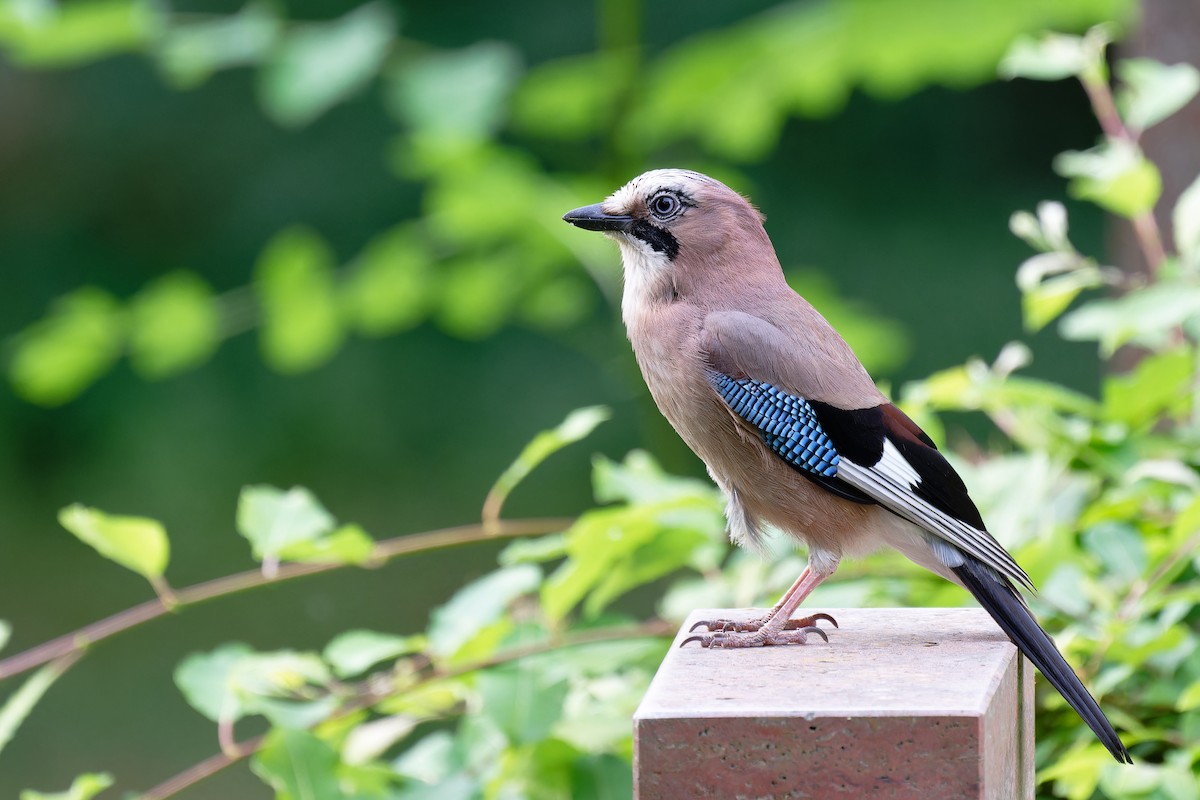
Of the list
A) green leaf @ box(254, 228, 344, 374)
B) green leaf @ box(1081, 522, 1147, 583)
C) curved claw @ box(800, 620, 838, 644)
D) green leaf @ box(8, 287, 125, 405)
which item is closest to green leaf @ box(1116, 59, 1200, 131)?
green leaf @ box(1081, 522, 1147, 583)

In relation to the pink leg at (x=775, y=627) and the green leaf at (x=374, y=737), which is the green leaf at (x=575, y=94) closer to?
the green leaf at (x=374, y=737)

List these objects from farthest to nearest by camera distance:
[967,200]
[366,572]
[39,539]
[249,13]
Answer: [967,200] → [39,539] → [366,572] → [249,13]

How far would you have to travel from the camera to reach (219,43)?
10.2 feet

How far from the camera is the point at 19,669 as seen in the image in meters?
2.21

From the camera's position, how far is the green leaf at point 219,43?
3039mm

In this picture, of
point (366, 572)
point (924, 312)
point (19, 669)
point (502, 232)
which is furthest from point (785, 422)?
point (924, 312)

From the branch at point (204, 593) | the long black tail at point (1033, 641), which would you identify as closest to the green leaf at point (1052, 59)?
the long black tail at point (1033, 641)

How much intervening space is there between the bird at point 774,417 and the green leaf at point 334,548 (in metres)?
0.47

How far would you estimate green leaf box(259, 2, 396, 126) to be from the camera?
2.93 m

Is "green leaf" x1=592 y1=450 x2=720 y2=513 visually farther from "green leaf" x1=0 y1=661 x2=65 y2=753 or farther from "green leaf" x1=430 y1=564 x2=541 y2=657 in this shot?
"green leaf" x1=0 y1=661 x2=65 y2=753

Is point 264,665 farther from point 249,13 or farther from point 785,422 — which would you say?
point 249,13

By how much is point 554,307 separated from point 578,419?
189 centimetres

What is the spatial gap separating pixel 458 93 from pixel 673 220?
0.97 meters

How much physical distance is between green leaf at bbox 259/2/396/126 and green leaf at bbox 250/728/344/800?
123 cm
